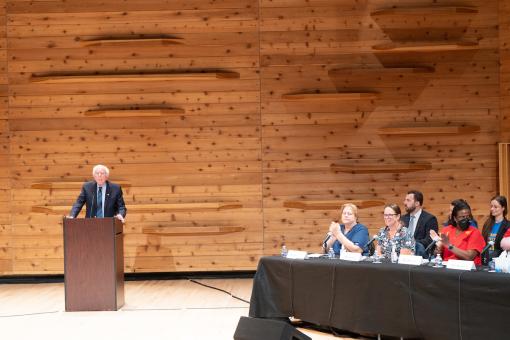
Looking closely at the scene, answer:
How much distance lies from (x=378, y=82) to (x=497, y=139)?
5.13 feet

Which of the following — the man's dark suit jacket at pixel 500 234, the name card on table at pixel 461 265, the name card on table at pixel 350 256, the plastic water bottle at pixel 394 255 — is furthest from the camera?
the man's dark suit jacket at pixel 500 234

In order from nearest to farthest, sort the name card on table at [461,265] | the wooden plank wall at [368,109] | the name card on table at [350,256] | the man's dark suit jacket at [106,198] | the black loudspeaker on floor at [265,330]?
1. the black loudspeaker on floor at [265,330]
2. the name card on table at [461,265]
3. the name card on table at [350,256]
4. the man's dark suit jacket at [106,198]
5. the wooden plank wall at [368,109]

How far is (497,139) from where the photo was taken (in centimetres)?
856

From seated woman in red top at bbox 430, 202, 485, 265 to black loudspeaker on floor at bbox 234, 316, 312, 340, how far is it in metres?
2.57

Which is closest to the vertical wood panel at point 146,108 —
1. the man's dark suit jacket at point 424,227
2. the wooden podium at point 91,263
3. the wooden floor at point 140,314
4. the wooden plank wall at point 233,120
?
the wooden plank wall at point 233,120

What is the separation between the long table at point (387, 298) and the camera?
4387 millimetres

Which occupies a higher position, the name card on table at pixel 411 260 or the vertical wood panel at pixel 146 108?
the vertical wood panel at pixel 146 108

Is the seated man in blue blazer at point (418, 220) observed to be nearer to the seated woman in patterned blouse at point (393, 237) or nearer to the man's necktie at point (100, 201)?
the seated woman in patterned blouse at point (393, 237)

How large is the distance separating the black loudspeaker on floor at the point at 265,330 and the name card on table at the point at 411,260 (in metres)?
2.04

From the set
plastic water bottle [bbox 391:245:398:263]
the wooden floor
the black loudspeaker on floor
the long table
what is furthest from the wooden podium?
the black loudspeaker on floor

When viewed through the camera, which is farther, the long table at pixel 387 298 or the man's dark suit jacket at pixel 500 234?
the man's dark suit jacket at pixel 500 234

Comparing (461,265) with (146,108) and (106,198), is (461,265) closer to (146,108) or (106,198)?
(106,198)

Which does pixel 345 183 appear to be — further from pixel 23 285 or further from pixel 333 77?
pixel 23 285

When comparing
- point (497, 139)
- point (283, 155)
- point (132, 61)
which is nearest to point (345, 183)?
point (283, 155)
